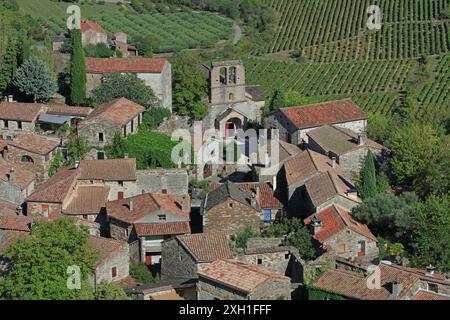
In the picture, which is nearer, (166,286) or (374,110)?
(166,286)

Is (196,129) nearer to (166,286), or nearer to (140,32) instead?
(166,286)

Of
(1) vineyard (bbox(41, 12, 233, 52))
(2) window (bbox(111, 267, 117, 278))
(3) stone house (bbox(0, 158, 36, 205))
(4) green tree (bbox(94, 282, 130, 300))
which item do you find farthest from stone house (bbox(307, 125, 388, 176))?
(1) vineyard (bbox(41, 12, 233, 52))

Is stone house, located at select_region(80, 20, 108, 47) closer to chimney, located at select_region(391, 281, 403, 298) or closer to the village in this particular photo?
the village

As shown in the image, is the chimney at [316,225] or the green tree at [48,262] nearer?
the green tree at [48,262]

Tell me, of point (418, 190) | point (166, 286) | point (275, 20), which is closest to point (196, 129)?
point (418, 190)

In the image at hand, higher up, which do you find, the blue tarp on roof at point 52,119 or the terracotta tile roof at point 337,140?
the blue tarp on roof at point 52,119

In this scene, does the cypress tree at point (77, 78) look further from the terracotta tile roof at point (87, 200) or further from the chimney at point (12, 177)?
the terracotta tile roof at point (87, 200)

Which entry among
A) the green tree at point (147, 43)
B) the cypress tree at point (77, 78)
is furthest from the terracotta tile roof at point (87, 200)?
the green tree at point (147, 43)
